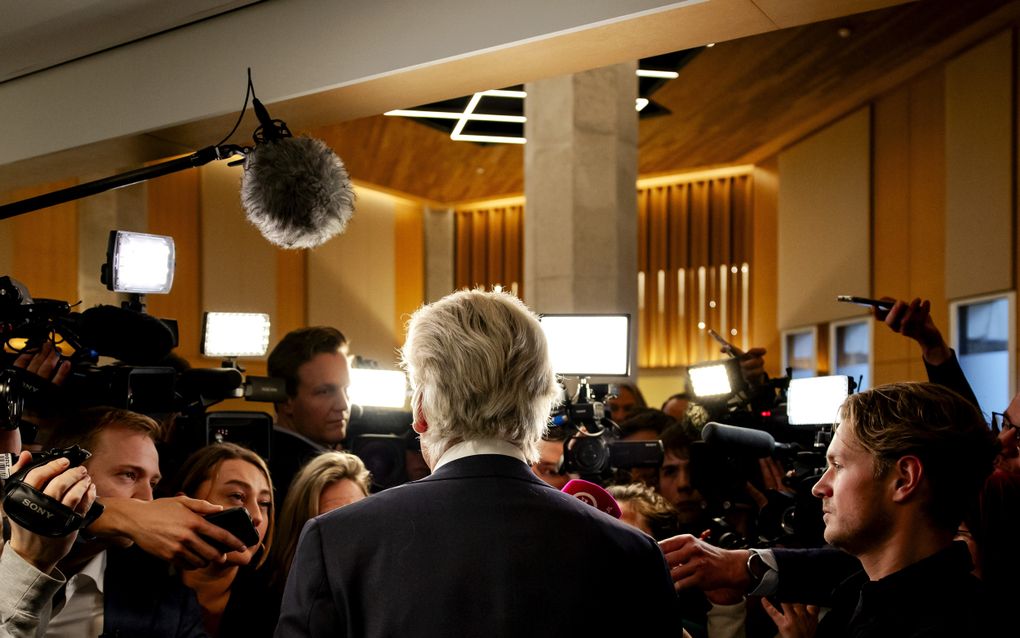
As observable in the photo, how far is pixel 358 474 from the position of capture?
2.62 meters

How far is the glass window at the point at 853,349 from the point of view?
8.67m

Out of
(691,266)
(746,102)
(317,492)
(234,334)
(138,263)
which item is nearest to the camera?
(317,492)

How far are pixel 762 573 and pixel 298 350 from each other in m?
1.87

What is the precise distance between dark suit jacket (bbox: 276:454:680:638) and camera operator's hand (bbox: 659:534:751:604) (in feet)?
1.77

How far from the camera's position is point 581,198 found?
226 inches

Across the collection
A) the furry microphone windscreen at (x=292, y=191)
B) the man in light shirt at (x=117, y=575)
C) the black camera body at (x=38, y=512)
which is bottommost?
the man in light shirt at (x=117, y=575)

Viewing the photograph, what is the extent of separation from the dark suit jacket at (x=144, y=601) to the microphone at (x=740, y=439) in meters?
1.20

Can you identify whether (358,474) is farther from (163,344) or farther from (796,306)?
(796,306)

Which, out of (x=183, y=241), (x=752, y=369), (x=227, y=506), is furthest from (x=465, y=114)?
(x=227, y=506)

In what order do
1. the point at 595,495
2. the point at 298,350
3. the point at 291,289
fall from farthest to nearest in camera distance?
the point at 291,289 < the point at 298,350 < the point at 595,495

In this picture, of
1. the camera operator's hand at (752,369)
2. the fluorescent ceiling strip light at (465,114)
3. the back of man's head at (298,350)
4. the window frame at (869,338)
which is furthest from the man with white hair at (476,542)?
the window frame at (869,338)

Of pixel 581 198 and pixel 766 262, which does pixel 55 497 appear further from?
pixel 766 262

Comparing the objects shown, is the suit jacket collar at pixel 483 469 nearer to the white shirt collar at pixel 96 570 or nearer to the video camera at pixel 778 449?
the white shirt collar at pixel 96 570

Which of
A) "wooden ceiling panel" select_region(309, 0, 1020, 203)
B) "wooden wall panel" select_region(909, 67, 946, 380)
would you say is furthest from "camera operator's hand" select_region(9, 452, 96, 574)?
"wooden wall panel" select_region(909, 67, 946, 380)
